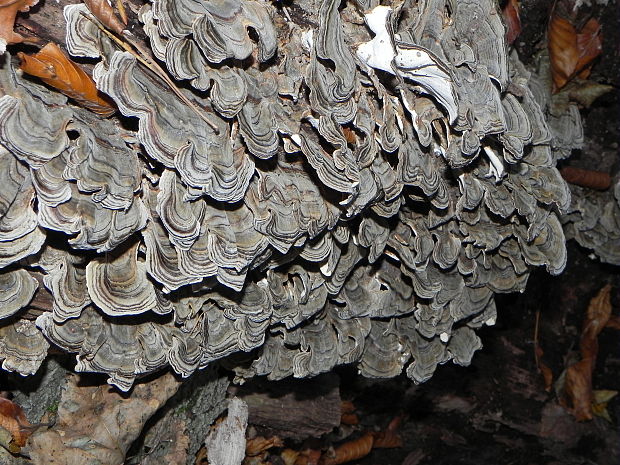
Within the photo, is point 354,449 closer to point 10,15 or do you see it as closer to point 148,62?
point 148,62

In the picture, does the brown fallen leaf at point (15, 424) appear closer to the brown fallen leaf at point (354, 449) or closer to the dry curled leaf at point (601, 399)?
the brown fallen leaf at point (354, 449)

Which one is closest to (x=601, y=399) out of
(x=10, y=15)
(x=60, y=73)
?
(x=60, y=73)

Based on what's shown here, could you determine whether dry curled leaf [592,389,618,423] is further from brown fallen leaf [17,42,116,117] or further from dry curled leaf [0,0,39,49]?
dry curled leaf [0,0,39,49]

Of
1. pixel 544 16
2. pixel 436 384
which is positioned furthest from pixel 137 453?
pixel 544 16

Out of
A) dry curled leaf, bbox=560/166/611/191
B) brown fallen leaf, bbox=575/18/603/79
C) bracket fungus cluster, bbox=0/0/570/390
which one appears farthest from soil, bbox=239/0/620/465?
bracket fungus cluster, bbox=0/0/570/390

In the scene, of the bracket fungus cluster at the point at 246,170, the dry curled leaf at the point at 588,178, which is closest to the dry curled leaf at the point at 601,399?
the dry curled leaf at the point at 588,178

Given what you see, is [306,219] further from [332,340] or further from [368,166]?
[332,340]
